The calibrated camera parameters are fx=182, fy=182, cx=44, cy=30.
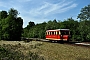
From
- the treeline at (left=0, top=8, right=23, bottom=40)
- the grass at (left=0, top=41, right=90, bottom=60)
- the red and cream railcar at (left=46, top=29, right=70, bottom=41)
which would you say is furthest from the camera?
the treeline at (left=0, top=8, right=23, bottom=40)

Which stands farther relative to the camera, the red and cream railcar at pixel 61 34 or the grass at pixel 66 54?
the red and cream railcar at pixel 61 34

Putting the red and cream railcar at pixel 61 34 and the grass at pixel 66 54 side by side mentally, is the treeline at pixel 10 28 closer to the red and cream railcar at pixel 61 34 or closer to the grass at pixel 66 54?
the red and cream railcar at pixel 61 34

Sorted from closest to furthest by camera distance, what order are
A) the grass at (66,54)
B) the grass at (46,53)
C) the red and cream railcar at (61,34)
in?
the grass at (46,53)
the grass at (66,54)
the red and cream railcar at (61,34)

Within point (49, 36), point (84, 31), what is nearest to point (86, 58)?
point (49, 36)

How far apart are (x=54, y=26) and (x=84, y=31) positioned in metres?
14.3

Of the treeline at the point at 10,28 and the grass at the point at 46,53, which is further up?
the treeline at the point at 10,28

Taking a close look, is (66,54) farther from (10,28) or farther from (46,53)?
(10,28)

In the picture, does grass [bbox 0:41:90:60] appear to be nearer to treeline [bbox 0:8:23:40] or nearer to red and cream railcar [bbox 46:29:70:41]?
red and cream railcar [bbox 46:29:70:41]

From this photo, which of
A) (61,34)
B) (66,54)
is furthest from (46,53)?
(61,34)

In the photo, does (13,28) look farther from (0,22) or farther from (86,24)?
(86,24)

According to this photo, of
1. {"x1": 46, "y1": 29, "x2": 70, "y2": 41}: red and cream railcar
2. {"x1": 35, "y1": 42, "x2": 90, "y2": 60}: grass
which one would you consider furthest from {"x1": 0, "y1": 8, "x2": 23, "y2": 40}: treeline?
{"x1": 35, "y1": 42, "x2": 90, "y2": 60}: grass

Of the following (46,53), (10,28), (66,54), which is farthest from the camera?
(10,28)

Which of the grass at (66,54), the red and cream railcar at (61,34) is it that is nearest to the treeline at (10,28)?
the red and cream railcar at (61,34)

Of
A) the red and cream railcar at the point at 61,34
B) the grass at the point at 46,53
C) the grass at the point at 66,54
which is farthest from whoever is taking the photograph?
the red and cream railcar at the point at 61,34
